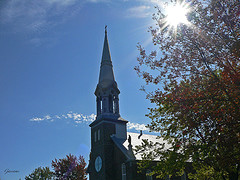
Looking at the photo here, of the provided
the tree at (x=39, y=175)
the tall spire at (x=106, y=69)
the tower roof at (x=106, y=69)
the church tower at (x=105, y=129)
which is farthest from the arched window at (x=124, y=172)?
the tree at (x=39, y=175)

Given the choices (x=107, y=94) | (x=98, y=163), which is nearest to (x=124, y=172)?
(x=98, y=163)

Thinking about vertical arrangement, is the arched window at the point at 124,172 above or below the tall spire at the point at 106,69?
below

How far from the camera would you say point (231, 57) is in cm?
981

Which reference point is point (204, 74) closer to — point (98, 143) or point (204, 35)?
point (204, 35)

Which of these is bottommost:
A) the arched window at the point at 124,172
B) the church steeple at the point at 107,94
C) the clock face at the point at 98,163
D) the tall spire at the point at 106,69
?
the arched window at the point at 124,172

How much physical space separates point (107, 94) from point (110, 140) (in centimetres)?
611

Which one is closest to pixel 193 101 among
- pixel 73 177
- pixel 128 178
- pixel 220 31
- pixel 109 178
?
pixel 220 31

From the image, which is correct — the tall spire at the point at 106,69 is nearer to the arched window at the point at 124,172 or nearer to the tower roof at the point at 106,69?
the tower roof at the point at 106,69

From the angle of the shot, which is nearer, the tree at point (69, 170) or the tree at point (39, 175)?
the tree at point (69, 170)

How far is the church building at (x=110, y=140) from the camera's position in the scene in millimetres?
27297

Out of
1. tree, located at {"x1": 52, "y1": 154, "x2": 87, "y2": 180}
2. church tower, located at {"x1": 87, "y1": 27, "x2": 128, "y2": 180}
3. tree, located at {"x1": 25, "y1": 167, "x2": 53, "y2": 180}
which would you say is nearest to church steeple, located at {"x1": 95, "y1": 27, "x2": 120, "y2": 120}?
church tower, located at {"x1": 87, "y1": 27, "x2": 128, "y2": 180}

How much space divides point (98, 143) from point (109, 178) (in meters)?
4.84

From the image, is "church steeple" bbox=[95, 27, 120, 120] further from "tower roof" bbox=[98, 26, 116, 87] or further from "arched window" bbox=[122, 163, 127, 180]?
"arched window" bbox=[122, 163, 127, 180]

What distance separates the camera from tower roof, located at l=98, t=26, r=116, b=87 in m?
32.5
